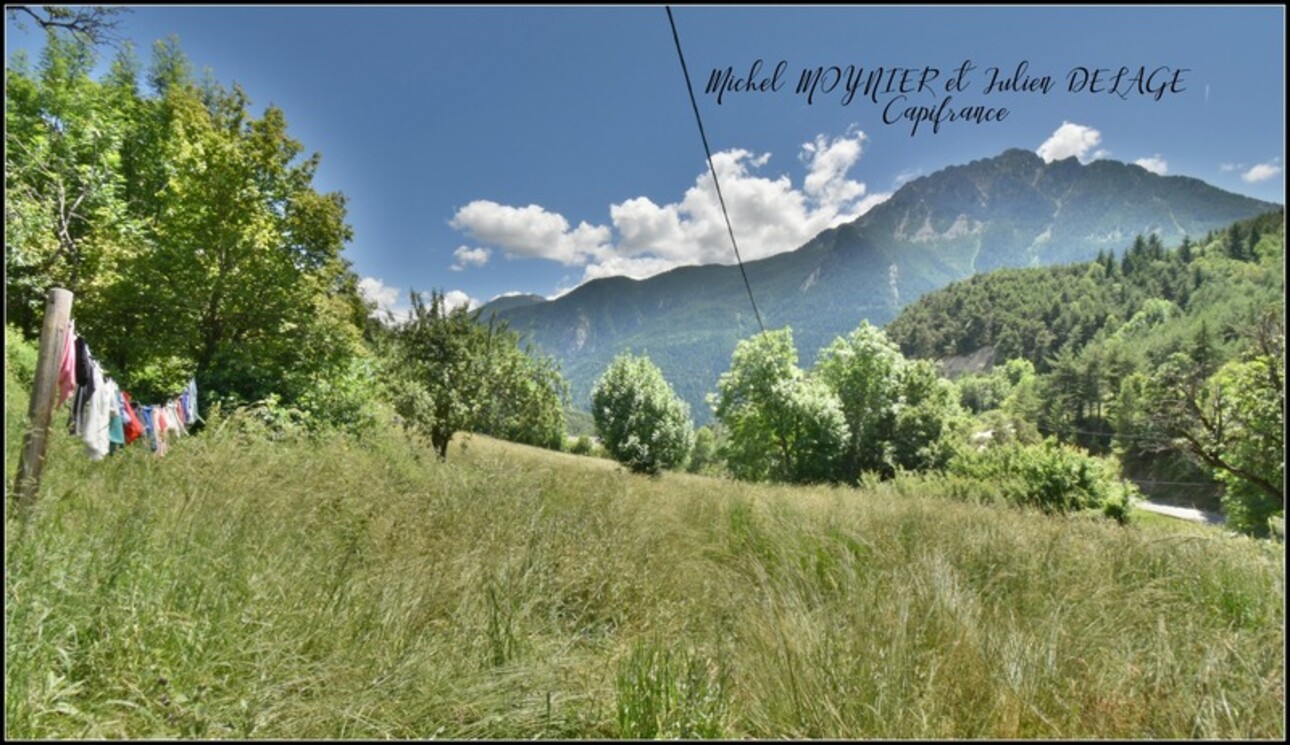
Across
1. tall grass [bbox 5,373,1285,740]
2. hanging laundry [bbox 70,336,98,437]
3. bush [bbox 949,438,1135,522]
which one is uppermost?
hanging laundry [bbox 70,336,98,437]

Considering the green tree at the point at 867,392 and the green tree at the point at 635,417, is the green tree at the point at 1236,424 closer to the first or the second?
the green tree at the point at 867,392

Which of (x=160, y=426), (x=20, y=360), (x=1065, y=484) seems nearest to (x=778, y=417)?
(x=1065, y=484)

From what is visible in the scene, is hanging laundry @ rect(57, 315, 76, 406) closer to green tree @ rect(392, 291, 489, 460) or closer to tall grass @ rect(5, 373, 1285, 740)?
tall grass @ rect(5, 373, 1285, 740)

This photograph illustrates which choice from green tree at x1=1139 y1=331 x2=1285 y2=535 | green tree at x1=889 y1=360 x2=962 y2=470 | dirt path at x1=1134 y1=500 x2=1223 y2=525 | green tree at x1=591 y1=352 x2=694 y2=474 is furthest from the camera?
dirt path at x1=1134 y1=500 x2=1223 y2=525

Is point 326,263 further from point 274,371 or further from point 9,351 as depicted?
point 9,351

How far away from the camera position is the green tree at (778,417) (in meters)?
30.1

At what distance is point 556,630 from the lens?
113 inches

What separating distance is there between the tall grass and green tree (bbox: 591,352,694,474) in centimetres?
2958

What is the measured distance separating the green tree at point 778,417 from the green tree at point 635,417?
14.3 feet

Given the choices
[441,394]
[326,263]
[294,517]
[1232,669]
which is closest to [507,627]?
[294,517]

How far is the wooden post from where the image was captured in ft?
9.07

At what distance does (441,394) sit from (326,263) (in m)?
4.61

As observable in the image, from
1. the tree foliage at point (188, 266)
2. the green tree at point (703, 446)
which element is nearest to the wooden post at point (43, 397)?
the tree foliage at point (188, 266)

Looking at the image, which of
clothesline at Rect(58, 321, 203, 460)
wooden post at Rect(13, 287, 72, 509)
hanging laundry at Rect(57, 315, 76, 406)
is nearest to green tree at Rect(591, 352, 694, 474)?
clothesline at Rect(58, 321, 203, 460)
